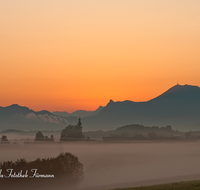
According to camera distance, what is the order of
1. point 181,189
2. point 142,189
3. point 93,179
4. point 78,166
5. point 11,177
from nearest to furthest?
point 181,189, point 142,189, point 11,177, point 78,166, point 93,179

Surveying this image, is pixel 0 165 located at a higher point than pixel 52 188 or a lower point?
higher

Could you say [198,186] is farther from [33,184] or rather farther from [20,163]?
[20,163]

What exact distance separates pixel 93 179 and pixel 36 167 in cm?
2499

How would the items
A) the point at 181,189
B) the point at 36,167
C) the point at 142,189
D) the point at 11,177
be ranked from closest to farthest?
the point at 181,189, the point at 142,189, the point at 11,177, the point at 36,167

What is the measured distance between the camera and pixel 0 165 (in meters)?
82.7

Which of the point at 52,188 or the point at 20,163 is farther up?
A: the point at 20,163

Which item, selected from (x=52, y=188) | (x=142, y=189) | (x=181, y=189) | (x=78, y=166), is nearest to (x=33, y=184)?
(x=52, y=188)

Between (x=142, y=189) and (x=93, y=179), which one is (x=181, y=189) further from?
(x=93, y=179)

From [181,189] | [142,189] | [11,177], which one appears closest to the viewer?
[181,189]

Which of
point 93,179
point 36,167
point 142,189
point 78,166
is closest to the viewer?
point 142,189

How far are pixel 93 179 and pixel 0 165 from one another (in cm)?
3402

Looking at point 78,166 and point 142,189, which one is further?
point 78,166

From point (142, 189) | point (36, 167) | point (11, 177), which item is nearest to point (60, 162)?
point (36, 167)

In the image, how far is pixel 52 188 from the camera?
8088 cm
